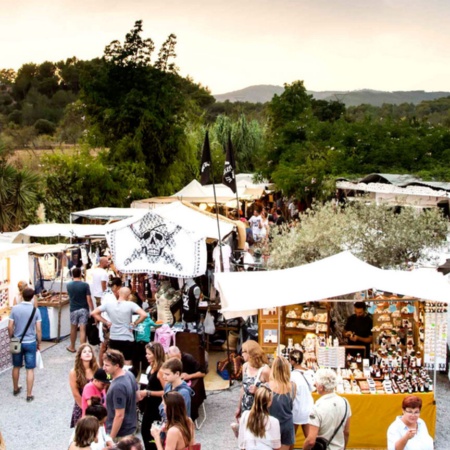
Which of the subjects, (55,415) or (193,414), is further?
(55,415)

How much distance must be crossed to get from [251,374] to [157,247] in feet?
11.1

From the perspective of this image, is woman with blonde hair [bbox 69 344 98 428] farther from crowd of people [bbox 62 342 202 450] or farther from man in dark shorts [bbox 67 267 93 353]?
man in dark shorts [bbox 67 267 93 353]

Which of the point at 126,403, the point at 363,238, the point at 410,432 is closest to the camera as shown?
the point at 410,432

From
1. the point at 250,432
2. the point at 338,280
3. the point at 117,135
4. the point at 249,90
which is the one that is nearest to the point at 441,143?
the point at 117,135

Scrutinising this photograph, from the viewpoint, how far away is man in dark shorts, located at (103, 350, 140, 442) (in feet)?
16.8

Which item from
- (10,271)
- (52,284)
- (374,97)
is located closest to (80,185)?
(52,284)

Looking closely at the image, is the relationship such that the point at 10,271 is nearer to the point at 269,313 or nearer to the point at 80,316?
the point at 80,316

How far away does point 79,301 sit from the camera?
31.7 feet

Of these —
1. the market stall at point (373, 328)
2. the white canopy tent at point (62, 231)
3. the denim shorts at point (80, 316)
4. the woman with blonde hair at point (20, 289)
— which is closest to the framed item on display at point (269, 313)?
the market stall at point (373, 328)

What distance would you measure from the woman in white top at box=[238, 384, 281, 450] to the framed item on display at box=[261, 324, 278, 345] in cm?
378

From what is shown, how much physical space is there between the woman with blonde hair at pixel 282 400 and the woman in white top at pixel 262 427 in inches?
17.0

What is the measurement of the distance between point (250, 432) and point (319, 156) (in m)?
21.2

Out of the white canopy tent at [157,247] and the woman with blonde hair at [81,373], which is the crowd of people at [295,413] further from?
the white canopy tent at [157,247]

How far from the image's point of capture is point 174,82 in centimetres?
Result: 2434
